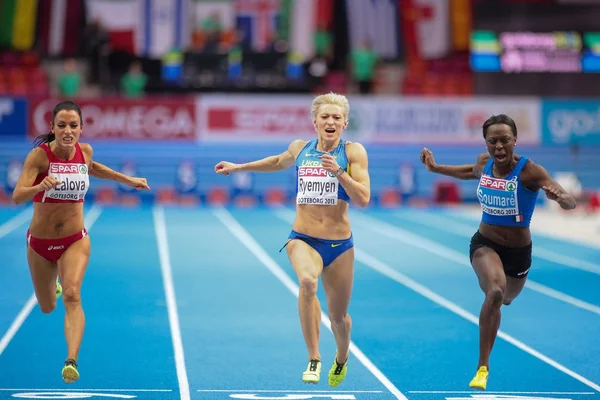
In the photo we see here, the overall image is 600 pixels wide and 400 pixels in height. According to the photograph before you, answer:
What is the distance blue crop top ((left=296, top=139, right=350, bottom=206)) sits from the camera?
7488 millimetres

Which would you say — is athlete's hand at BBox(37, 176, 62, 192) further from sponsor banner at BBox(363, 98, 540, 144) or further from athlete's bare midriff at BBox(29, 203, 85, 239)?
sponsor banner at BBox(363, 98, 540, 144)

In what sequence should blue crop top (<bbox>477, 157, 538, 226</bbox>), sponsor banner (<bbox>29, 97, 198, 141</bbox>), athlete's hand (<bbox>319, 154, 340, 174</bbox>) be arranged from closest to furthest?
1. athlete's hand (<bbox>319, 154, 340, 174</bbox>)
2. blue crop top (<bbox>477, 157, 538, 226</bbox>)
3. sponsor banner (<bbox>29, 97, 198, 141</bbox>)

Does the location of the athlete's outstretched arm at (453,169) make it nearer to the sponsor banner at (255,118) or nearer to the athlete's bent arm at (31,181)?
the athlete's bent arm at (31,181)

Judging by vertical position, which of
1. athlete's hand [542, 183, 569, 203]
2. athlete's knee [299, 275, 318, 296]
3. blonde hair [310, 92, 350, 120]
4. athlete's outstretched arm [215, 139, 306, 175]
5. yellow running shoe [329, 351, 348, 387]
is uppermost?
blonde hair [310, 92, 350, 120]

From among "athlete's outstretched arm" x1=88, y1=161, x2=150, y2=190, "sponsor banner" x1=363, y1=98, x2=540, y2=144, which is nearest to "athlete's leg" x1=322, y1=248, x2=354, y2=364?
"athlete's outstretched arm" x1=88, y1=161, x2=150, y2=190

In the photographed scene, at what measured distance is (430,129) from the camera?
92.3 ft

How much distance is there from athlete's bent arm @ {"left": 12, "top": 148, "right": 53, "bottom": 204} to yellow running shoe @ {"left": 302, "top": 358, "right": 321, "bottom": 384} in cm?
217

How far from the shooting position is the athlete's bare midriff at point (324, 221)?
759 centimetres

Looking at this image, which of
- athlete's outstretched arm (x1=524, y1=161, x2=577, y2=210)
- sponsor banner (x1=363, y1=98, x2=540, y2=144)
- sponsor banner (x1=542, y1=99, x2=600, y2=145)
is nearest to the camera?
athlete's outstretched arm (x1=524, y1=161, x2=577, y2=210)

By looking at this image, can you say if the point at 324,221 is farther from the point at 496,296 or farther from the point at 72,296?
the point at 72,296

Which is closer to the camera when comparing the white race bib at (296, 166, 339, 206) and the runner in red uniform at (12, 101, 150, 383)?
the white race bib at (296, 166, 339, 206)

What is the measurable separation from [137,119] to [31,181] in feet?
66.8

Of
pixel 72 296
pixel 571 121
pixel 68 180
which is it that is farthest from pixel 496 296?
pixel 571 121

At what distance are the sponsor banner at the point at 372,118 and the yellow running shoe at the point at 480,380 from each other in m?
20.2
